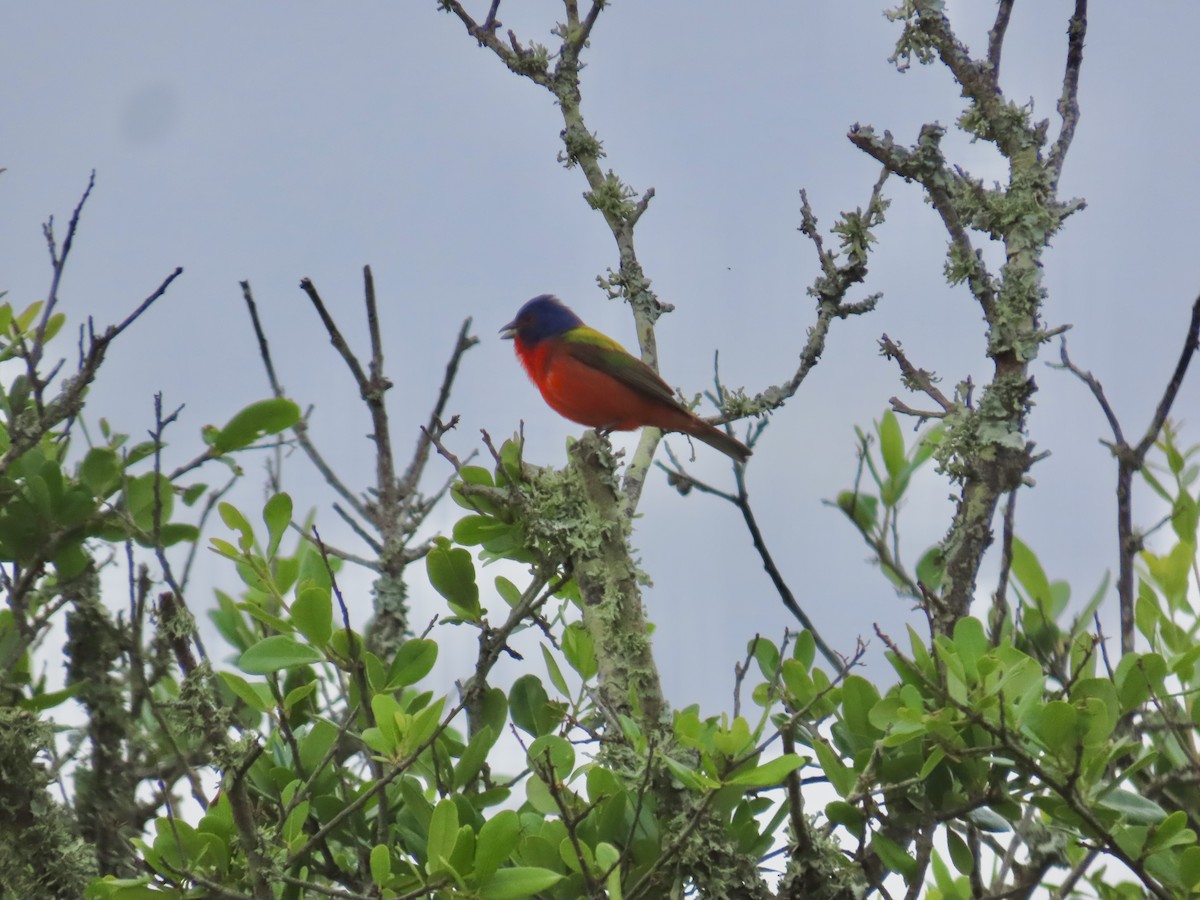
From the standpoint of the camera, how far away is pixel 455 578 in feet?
12.1

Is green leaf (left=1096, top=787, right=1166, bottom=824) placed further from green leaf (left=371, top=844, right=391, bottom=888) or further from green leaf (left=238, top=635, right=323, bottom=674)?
green leaf (left=238, top=635, right=323, bottom=674)

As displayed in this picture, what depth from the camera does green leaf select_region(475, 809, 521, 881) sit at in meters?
2.85

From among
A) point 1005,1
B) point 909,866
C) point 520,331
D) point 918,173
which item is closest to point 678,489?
point 918,173

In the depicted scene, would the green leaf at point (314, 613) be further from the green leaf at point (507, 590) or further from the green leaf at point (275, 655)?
the green leaf at point (507, 590)

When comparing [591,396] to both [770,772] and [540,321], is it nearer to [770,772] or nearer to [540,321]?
[540,321]

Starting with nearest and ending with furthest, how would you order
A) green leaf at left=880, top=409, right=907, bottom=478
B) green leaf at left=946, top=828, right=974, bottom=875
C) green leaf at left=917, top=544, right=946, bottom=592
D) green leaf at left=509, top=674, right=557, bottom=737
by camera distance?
green leaf at left=946, top=828, right=974, bottom=875 < green leaf at left=509, top=674, right=557, bottom=737 < green leaf at left=917, top=544, right=946, bottom=592 < green leaf at left=880, top=409, right=907, bottom=478

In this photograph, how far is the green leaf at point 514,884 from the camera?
9.43 ft

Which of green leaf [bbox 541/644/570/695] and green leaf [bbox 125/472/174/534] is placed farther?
green leaf [bbox 125/472/174/534]

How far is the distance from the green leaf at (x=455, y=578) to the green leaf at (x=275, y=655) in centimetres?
46

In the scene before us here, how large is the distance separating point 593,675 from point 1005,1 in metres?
2.74

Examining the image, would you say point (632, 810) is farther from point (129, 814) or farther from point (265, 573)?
point (129, 814)

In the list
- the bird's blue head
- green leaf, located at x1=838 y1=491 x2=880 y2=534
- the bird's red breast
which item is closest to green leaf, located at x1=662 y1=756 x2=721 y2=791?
green leaf, located at x1=838 y1=491 x2=880 y2=534

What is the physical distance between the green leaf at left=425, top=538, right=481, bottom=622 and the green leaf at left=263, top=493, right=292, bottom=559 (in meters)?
0.41

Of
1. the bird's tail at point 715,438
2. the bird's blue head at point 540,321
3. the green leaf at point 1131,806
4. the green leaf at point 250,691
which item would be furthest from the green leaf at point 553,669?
the bird's blue head at point 540,321
